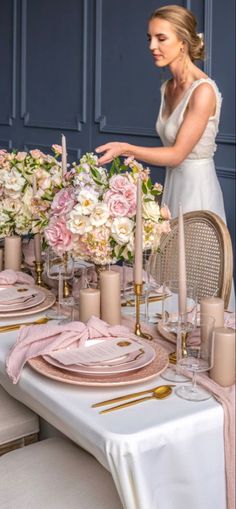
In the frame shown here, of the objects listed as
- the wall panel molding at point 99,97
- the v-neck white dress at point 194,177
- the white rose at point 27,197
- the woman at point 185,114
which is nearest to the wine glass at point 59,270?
the white rose at point 27,197

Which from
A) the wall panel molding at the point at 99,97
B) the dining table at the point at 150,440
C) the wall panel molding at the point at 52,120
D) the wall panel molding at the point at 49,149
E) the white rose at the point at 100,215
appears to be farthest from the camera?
the wall panel molding at the point at 49,149

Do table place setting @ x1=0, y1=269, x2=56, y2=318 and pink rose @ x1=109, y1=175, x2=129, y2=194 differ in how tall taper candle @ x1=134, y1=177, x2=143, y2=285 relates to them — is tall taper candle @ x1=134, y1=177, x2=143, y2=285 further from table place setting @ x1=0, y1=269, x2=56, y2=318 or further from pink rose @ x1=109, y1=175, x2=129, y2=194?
table place setting @ x1=0, y1=269, x2=56, y2=318

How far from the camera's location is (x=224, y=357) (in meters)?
1.41

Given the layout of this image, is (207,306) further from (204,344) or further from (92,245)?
(92,245)

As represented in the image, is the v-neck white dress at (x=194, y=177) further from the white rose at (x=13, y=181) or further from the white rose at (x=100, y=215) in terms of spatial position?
the white rose at (x=100, y=215)

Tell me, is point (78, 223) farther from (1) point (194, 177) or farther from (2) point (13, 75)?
(2) point (13, 75)

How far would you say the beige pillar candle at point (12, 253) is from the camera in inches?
92.0

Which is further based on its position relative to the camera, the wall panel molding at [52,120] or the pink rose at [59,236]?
the wall panel molding at [52,120]

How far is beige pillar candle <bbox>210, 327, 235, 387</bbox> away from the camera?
1.40 m

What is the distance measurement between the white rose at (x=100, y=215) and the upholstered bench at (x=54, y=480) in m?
0.54

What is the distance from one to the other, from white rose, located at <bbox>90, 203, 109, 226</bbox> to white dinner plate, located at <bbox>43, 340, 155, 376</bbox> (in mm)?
346

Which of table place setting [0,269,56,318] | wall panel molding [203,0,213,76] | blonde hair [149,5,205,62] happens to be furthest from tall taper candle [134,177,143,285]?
wall panel molding [203,0,213,76]

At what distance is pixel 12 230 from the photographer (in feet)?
7.77

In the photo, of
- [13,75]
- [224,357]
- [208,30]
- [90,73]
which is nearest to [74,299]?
[224,357]
